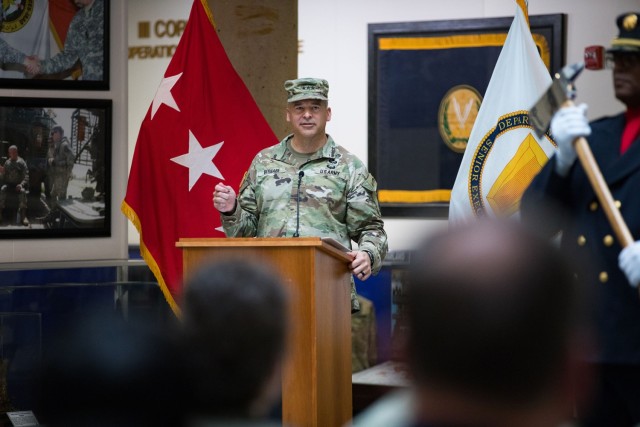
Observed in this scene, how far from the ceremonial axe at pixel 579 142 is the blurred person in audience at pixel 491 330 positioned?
4.81ft

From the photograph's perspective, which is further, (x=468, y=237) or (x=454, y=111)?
(x=454, y=111)

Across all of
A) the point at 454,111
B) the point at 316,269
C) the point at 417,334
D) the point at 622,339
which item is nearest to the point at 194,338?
the point at 417,334

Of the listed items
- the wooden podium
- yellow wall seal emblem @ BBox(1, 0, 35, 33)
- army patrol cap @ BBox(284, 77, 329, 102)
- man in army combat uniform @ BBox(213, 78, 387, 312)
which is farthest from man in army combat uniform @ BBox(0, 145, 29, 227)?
the wooden podium

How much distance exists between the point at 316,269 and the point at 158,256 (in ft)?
6.94

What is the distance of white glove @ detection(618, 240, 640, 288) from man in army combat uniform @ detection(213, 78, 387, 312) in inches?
76.1

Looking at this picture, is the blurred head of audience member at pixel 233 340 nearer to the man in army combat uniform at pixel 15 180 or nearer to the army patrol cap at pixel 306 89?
the army patrol cap at pixel 306 89

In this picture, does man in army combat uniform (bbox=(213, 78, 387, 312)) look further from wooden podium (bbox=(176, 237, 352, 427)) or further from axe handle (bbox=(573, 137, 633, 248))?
axe handle (bbox=(573, 137, 633, 248))

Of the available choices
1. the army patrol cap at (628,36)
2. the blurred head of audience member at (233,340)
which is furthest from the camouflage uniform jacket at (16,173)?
the blurred head of audience member at (233,340)

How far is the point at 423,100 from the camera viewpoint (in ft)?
23.7

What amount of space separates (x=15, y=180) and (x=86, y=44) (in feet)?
2.79

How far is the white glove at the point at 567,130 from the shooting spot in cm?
268

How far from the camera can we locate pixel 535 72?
5441 millimetres

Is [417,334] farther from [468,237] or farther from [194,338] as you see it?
[194,338]

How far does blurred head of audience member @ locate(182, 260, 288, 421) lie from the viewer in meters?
1.35
